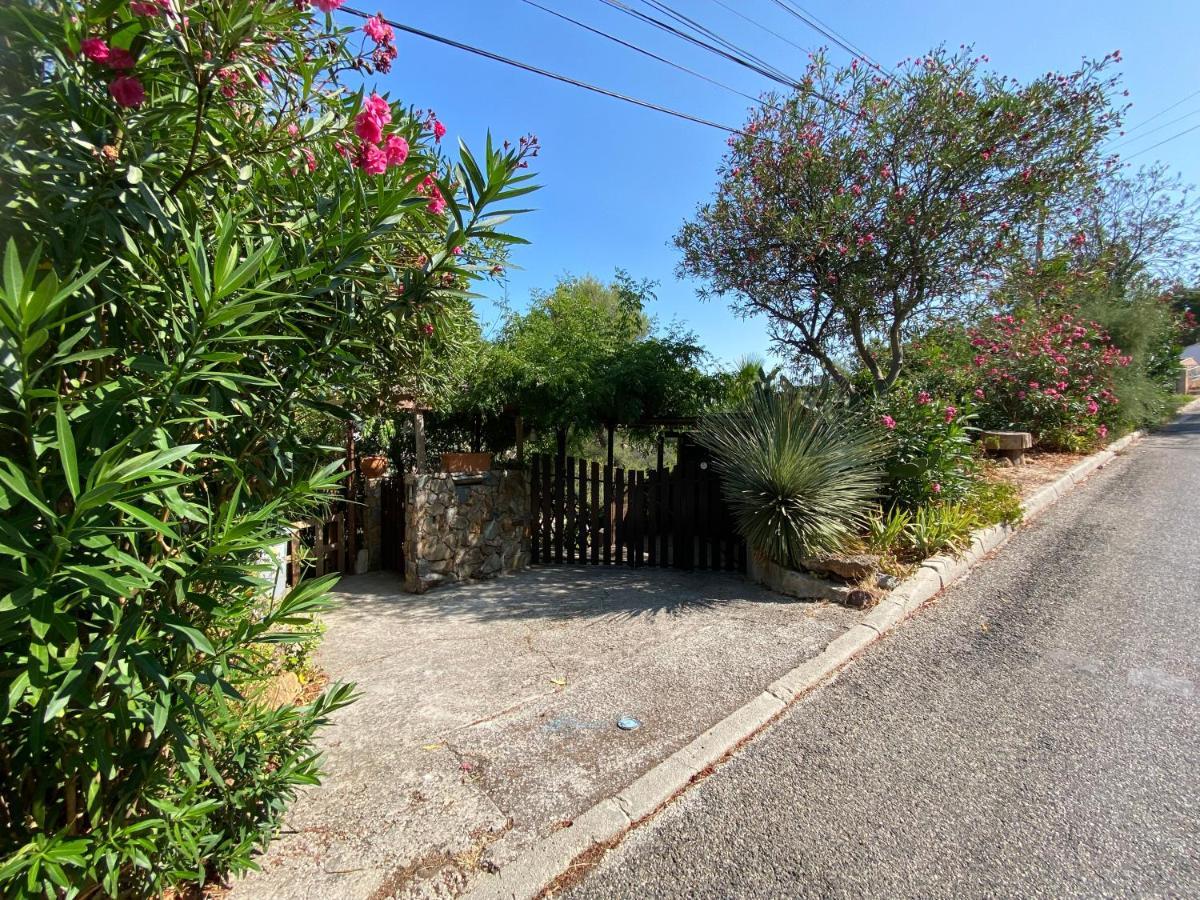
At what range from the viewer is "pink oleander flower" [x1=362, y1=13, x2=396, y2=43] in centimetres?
204

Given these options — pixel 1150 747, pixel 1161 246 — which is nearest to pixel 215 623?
pixel 1150 747

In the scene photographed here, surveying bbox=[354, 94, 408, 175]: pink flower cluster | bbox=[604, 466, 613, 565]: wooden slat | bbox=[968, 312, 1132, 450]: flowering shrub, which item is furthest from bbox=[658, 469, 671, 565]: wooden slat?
bbox=[968, 312, 1132, 450]: flowering shrub

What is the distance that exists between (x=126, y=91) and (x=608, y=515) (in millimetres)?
5467

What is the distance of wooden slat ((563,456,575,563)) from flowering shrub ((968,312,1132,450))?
7.11 m

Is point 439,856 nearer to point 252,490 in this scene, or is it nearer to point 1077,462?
point 252,490

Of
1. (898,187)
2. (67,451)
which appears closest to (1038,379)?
Answer: (898,187)

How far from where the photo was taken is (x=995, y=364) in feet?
30.7

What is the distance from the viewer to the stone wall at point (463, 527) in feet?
18.4

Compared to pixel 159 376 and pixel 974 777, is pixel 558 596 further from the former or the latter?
pixel 159 376

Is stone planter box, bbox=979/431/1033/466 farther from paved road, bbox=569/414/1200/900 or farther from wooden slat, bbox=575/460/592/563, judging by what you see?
wooden slat, bbox=575/460/592/563

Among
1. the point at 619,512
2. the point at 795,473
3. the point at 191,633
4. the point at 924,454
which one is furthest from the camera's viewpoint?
the point at 619,512

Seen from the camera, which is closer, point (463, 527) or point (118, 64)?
point (118, 64)

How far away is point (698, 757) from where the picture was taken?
261 cm

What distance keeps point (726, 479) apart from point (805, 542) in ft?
3.35
